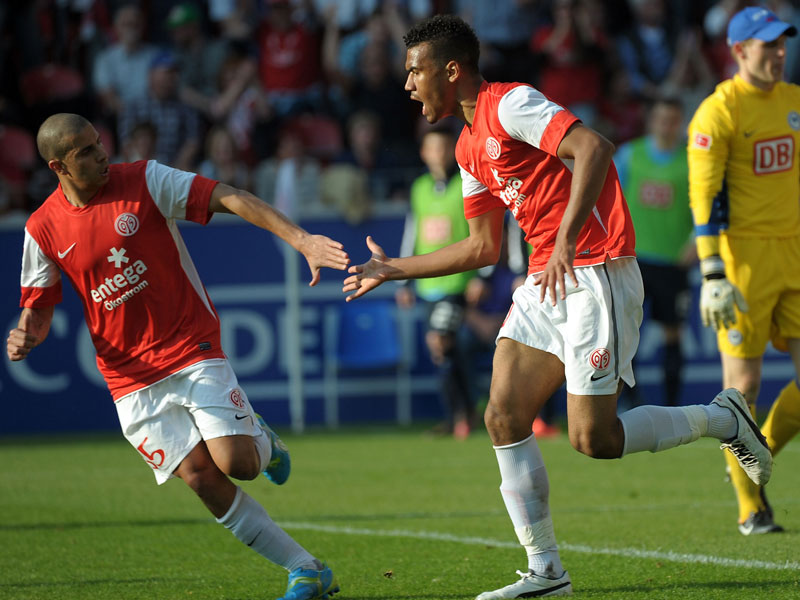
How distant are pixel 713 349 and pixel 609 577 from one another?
26.3 ft

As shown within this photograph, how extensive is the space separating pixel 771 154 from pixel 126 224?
3304mm

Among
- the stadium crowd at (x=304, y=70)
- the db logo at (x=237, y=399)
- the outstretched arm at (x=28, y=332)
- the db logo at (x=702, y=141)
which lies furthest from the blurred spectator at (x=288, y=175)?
the db logo at (x=237, y=399)

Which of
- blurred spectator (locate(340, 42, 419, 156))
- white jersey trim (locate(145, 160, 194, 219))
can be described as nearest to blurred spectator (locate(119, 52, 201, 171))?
blurred spectator (locate(340, 42, 419, 156))

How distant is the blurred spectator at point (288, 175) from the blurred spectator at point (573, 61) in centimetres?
307

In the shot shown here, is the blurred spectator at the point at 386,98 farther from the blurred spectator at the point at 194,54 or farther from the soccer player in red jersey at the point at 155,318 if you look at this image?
the soccer player in red jersey at the point at 155,318

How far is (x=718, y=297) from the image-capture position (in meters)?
6.14

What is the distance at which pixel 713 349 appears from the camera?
1292 centimetres

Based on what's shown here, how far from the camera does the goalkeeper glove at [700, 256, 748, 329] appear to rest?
20.1 feet

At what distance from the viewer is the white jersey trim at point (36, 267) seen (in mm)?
5469

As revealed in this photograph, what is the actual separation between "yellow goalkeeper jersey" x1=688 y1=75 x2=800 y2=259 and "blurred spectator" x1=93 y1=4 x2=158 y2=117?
981 centimetres

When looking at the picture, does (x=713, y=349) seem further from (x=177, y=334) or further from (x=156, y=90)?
(x=177, y=334)

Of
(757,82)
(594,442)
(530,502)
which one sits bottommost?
(530,502)

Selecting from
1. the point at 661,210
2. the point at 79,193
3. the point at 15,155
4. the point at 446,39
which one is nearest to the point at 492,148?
the point at 446,39

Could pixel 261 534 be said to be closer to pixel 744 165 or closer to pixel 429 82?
pixel 429 82
